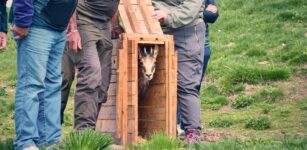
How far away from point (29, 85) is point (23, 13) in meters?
0.60

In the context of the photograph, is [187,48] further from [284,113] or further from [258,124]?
[284,113]

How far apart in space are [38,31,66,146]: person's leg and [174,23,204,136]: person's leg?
1860 millimetres

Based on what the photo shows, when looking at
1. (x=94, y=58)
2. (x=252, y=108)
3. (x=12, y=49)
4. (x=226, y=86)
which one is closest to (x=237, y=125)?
(x=252, y=108)

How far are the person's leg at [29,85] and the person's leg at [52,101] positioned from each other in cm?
21

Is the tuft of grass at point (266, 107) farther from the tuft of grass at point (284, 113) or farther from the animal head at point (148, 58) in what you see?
the animal head at point (148, 58)

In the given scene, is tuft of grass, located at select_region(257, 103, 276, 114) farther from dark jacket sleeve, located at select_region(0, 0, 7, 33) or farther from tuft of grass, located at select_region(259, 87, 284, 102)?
dark jacket sleeve, located at select_region(0, 0, 7, 33)

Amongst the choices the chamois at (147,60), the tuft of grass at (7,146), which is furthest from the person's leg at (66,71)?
the tuft of grass at (7,146)

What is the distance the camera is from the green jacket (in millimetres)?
7672

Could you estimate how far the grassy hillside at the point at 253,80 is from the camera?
9.67 meters

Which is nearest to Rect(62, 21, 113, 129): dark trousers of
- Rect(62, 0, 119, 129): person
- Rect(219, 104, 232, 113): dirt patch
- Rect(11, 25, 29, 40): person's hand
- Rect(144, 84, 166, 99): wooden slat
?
Rect(62, 0, 119, 129): person

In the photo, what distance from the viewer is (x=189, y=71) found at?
7730 millimetres

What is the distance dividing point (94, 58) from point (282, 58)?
8.99m

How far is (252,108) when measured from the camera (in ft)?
40.2

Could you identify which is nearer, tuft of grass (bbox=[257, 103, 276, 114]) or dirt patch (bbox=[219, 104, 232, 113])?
tuft of grass (bbox=[257, 103, 276, 114])
